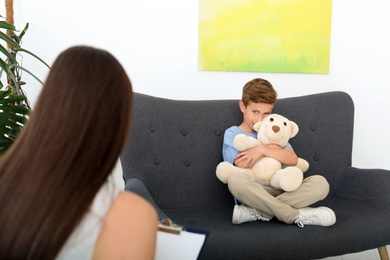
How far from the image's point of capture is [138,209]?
3.28 ft

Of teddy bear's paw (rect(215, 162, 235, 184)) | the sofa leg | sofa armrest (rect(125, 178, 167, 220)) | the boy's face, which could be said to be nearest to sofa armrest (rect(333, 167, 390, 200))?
the sofa leg

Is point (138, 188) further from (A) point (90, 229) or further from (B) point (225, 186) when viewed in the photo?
(A) point (90, 229)

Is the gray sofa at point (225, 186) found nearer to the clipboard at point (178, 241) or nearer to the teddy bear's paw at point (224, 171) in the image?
the teddy bear's paw at point (224, 171)

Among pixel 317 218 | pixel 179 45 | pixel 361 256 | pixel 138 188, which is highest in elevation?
pixel 179 45

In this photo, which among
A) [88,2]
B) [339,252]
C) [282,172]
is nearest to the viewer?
[339,252]

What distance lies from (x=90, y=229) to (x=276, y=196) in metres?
1.50

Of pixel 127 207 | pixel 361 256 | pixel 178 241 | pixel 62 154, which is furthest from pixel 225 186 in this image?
pixel 62 154

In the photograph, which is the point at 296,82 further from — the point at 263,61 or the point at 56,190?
the point at 56,190

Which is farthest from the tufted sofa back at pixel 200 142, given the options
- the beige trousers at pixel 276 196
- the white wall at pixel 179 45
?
the white wall at pixel 179 45

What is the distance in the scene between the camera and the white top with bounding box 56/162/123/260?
3.19 feet

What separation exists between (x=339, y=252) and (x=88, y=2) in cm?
202

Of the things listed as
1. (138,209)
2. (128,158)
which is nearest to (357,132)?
(128,158)

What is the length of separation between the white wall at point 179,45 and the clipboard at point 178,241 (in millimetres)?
2026

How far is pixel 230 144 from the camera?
2516 mm
